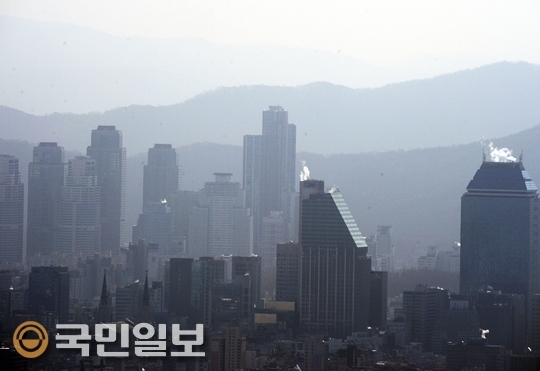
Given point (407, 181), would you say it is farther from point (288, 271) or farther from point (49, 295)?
point (49, 295)

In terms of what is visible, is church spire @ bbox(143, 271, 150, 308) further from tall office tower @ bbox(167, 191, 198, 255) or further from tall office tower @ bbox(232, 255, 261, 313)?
tall office tower @ bbox(167, 191, 198, 255)

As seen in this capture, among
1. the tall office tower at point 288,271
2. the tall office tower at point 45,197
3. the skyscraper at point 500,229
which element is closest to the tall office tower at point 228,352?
the tall office tower at point 288,271

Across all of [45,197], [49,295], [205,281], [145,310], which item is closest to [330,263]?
[205,281]

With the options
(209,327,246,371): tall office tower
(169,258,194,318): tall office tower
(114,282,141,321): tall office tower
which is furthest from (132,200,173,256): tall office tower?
(209,327,246,371): tall office tower

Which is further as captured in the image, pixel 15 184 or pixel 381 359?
pixel 15 184

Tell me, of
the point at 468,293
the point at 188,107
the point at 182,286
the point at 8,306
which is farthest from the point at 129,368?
the point at 188,107

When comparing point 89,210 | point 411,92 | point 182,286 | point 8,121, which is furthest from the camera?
point 89,210

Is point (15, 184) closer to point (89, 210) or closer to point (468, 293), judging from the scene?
point (89, 210)
